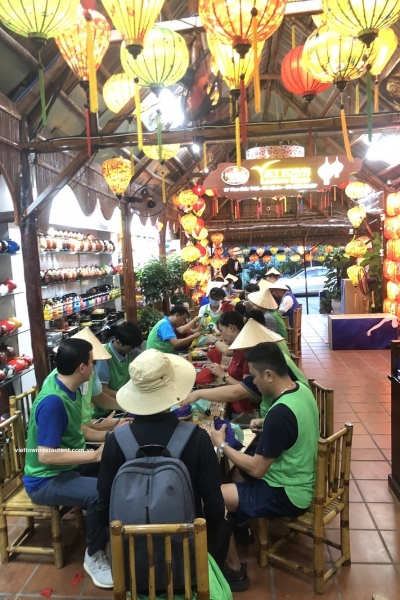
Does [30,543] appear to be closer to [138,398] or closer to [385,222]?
[138,398]

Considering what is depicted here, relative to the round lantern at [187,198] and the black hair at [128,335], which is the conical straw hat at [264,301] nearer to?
the black hair at [128,335]

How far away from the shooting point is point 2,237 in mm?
4789

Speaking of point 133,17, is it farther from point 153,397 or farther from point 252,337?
point 252,337

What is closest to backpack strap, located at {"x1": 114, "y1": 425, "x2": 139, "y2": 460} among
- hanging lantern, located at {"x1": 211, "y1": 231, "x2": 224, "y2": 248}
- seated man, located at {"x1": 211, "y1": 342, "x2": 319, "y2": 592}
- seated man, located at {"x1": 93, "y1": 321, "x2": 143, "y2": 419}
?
seated man, located at {"x1": 211, "y1": 342, "x2": 319, "y2": 592}

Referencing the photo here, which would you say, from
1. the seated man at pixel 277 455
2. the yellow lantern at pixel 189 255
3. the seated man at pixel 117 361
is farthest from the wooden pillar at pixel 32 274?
the yellow lantern at pixel 189 255

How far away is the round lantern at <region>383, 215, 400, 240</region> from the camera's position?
8258 millimetres

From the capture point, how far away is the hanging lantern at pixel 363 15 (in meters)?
2.16

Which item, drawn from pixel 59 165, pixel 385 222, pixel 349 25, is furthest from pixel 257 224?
pixel 349 25

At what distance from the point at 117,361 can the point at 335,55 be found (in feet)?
8.70

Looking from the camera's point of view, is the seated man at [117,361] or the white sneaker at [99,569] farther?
the seated man at [117,361]

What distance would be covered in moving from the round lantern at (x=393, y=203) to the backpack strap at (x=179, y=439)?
7.70 metres

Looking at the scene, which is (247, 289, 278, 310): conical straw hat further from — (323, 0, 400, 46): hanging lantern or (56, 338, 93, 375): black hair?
(323, 0, 400, 46): hanging lantern

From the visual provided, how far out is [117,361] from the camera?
351 cm

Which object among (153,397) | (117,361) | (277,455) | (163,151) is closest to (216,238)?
(163,151)
